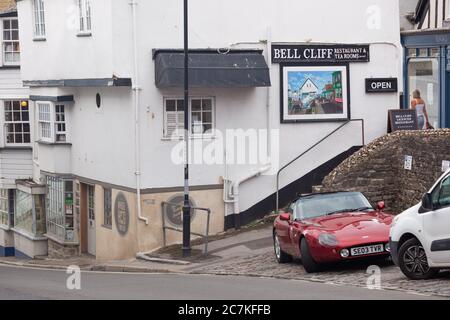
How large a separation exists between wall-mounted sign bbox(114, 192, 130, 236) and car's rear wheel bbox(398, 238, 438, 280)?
1167cm

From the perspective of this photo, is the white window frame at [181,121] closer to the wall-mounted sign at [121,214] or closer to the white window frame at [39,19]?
the wall-mounted sign at [121,214]

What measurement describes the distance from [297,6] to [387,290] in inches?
532

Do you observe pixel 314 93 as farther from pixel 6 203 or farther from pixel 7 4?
pixel 7 4

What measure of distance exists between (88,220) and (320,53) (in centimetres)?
A: 892

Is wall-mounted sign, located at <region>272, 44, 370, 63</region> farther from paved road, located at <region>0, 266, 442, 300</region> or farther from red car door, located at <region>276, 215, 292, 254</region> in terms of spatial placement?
paved road, located at <region>0, 266, 442, 300</region>

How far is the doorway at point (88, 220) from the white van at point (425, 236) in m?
15.1

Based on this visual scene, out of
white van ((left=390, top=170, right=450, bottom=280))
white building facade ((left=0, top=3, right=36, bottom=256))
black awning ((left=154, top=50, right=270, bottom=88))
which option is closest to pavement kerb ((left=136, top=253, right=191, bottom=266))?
black awning ((left=154, top=50, right=270, bottom=88))

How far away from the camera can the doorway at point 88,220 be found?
3080 centimetres

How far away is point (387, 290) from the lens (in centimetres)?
1588

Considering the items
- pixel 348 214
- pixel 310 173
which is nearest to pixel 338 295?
pixel 348 214

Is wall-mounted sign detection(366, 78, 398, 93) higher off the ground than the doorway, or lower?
higher

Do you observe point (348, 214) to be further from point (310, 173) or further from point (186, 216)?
point (310, 173)

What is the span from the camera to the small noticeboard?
2855 cm

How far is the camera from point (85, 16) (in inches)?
1114
